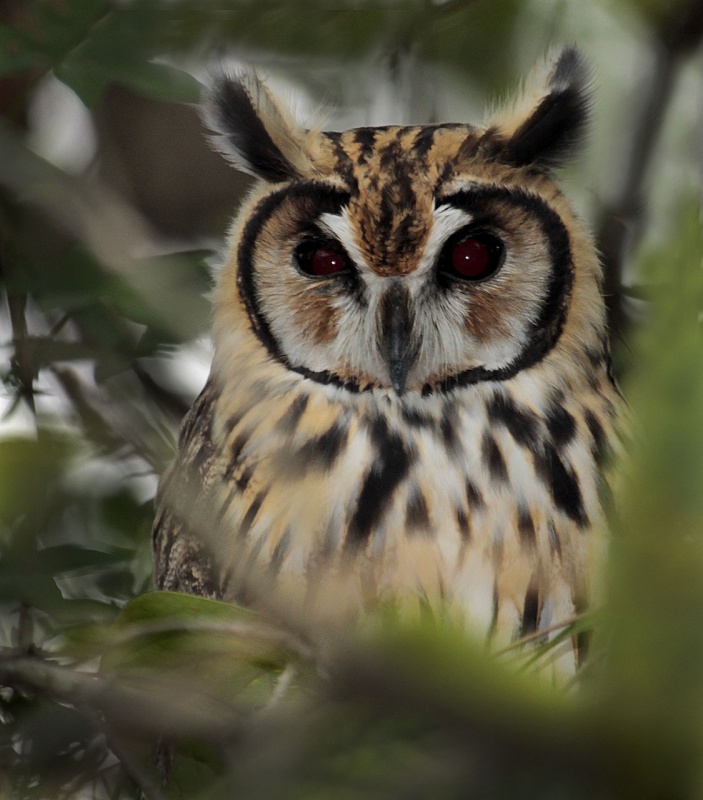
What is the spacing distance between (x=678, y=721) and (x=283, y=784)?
9cm

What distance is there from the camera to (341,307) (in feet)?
5.39

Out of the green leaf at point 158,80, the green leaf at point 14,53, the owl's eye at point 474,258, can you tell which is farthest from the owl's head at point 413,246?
the green leaf at point 14,53

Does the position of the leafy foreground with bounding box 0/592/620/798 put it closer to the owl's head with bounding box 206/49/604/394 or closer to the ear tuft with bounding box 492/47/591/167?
the owl's head with bounding box 206/49/604/394

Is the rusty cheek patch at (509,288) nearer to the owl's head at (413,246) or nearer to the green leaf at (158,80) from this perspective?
the owl's head at (413,246)

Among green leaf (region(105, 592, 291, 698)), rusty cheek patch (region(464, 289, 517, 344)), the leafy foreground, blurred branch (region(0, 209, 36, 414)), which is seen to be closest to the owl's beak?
rusty cheek patch (region(464, 289, 517, 344))

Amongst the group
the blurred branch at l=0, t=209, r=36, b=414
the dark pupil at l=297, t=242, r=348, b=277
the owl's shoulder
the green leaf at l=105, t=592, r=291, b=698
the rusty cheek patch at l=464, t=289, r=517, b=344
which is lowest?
the owl's shoulder

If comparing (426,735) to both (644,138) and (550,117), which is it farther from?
(550,117)

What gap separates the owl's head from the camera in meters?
1.56

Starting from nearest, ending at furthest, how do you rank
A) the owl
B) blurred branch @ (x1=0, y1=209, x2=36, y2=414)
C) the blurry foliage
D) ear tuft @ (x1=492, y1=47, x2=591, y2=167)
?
the blurry foliage < blurred branch @ (x1=0, y1=209, x2=36, y2=414) < the owl < ear tuft @ (x1=492, y1=47, x2=591, y2=167)

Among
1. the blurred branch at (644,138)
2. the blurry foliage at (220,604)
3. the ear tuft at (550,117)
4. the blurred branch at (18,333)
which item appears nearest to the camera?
the blurry foliage at (220,604)

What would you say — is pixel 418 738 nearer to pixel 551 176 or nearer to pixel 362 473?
pixel 362 473

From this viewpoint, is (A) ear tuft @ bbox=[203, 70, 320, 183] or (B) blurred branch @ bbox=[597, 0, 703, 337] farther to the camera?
(A) ear tuft @ bbox=[203, 70, 320, 183]

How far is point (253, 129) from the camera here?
1770mm

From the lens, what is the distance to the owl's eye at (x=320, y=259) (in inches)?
63.8
